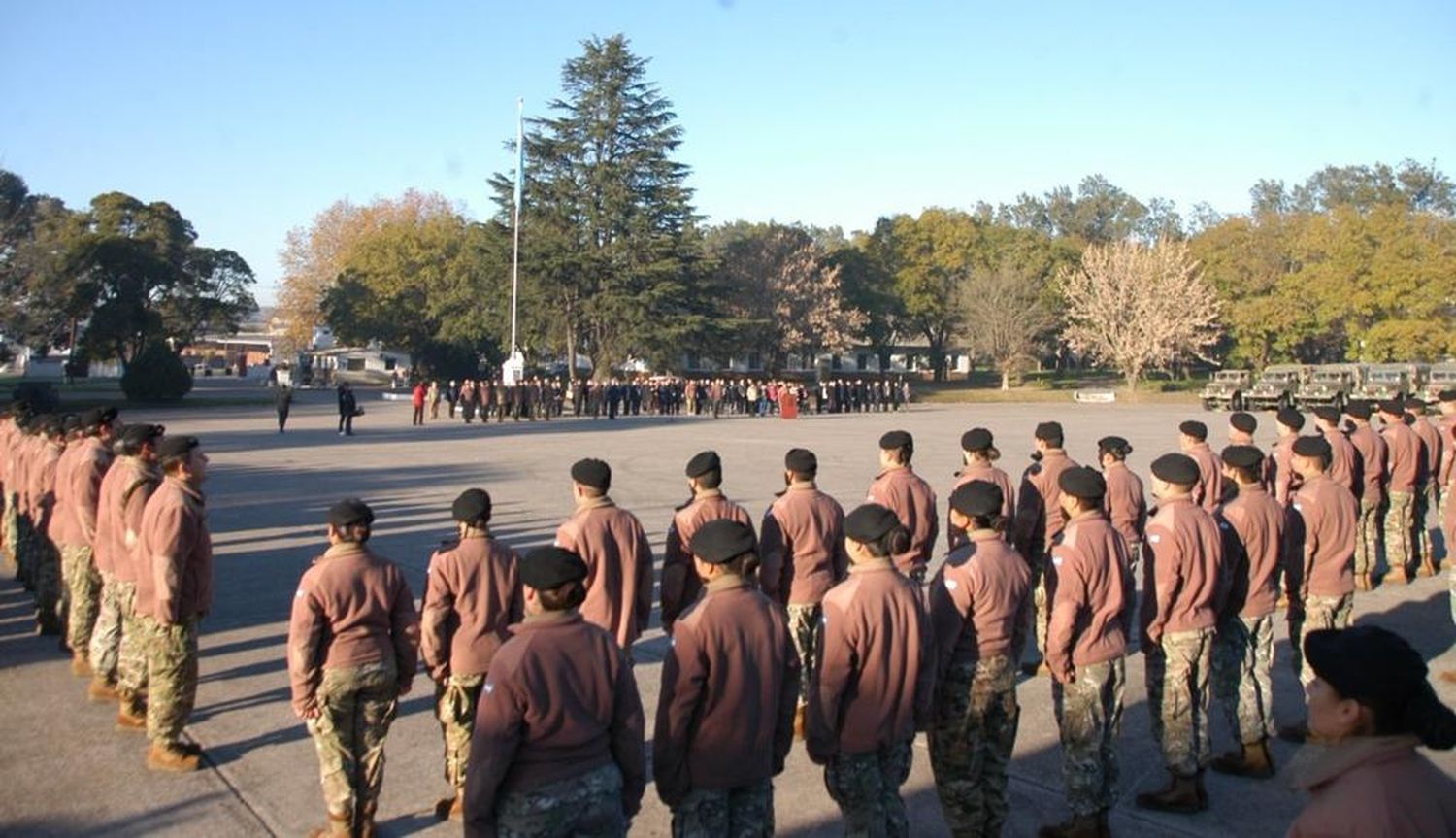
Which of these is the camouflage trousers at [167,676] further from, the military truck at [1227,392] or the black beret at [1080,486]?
the military truck at [1227,392]

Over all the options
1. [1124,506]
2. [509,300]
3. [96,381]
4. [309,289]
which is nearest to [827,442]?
[1124,506]

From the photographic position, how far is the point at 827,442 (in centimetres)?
2952

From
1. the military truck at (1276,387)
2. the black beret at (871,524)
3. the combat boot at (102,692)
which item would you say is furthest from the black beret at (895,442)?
the military truck at (1276,387)

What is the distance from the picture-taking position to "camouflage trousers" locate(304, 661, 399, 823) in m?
5.20

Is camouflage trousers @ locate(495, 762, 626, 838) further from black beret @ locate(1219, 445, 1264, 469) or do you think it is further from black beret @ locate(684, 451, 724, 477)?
black beret @ locate(1219, 445, 1264, 469)

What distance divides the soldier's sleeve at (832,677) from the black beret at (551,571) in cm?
115

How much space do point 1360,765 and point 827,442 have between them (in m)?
27.1

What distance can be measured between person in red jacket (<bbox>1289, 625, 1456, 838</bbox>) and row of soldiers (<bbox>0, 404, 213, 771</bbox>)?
5869 millimetres

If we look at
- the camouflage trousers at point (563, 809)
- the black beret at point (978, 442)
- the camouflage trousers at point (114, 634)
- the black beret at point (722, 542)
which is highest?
the black beret at point (978, 442)

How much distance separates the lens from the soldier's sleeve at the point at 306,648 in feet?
16.7

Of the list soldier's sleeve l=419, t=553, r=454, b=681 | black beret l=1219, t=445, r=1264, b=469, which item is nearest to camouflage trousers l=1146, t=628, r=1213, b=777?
black beret l=1219, t=445, r=1264, b=469

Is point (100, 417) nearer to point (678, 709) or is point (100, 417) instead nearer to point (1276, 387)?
point (678, 709)

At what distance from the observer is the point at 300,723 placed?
7250 mm

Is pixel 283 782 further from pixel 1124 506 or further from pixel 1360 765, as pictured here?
pixel 1124 506
